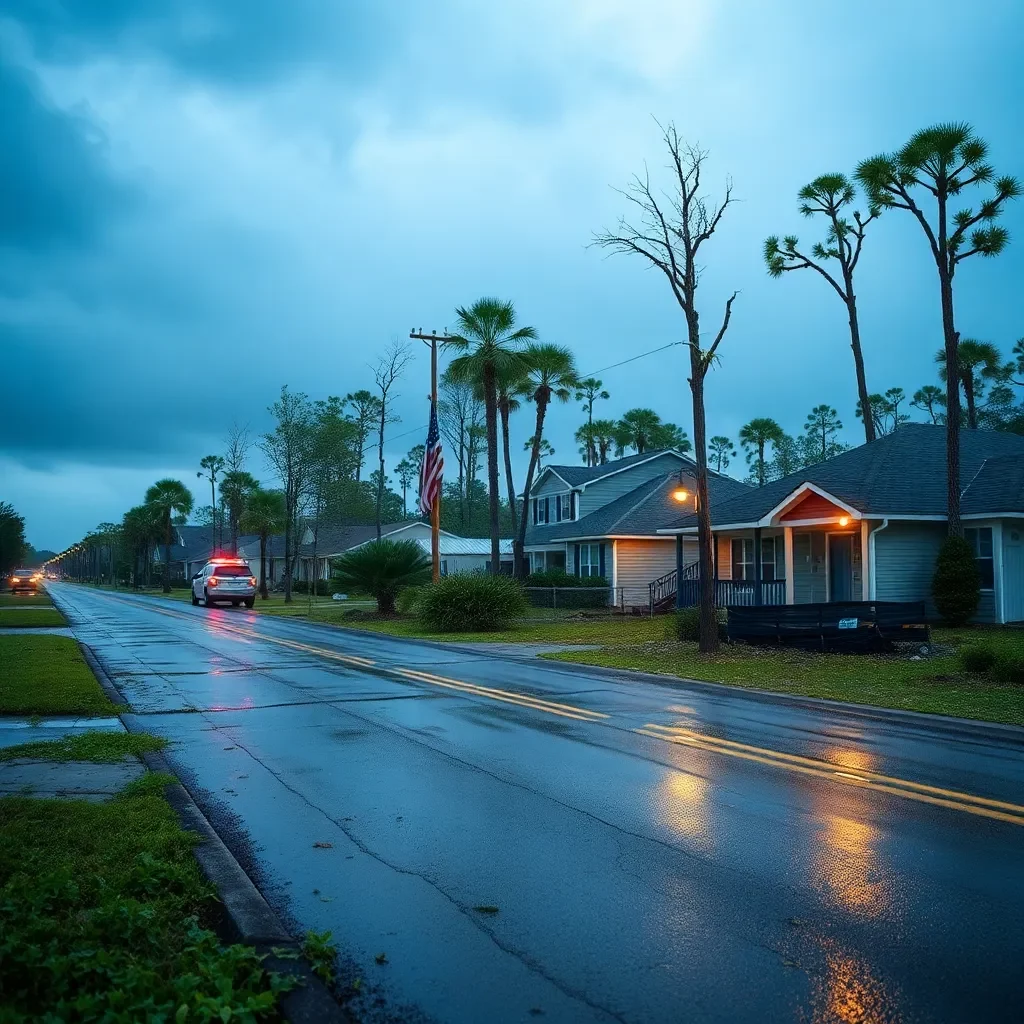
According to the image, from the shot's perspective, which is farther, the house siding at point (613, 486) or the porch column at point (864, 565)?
the house siding at point (613, 486)

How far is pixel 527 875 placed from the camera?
5605 mm

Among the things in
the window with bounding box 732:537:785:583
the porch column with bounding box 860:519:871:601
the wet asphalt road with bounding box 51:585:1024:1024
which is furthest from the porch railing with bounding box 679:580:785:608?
the wet asphalt road with bounding box 51:585:1024:1024

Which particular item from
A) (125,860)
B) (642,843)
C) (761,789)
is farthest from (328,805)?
(761,789)

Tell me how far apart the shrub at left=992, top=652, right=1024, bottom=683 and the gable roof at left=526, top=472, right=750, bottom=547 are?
2125 centimetres

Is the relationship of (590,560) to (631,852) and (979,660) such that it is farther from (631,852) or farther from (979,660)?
(631,852)

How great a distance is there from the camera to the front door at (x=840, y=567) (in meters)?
28.2

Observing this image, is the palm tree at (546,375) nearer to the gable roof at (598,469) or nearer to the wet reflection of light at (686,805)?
the gable roof at (598,469)

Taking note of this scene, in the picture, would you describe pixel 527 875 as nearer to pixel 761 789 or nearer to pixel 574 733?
pixel 761 789

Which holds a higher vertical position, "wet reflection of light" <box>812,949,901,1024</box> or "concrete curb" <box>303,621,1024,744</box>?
"concrete curb" <box>303,621,1024,744</box>

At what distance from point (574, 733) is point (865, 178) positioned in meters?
20.4

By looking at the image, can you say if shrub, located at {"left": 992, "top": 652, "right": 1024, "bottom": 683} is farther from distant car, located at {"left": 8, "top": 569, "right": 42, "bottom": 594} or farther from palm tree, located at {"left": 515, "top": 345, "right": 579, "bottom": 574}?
distant car, located at {"left": 8, "top": 569, "right": 42, "bottom": 594}

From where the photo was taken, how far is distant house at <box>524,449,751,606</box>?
3828 centimetres

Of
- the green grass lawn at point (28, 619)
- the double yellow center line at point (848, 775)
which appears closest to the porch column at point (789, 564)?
the double yellow center line at point (848, 775)

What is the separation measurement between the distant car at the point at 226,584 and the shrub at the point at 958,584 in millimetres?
30730
